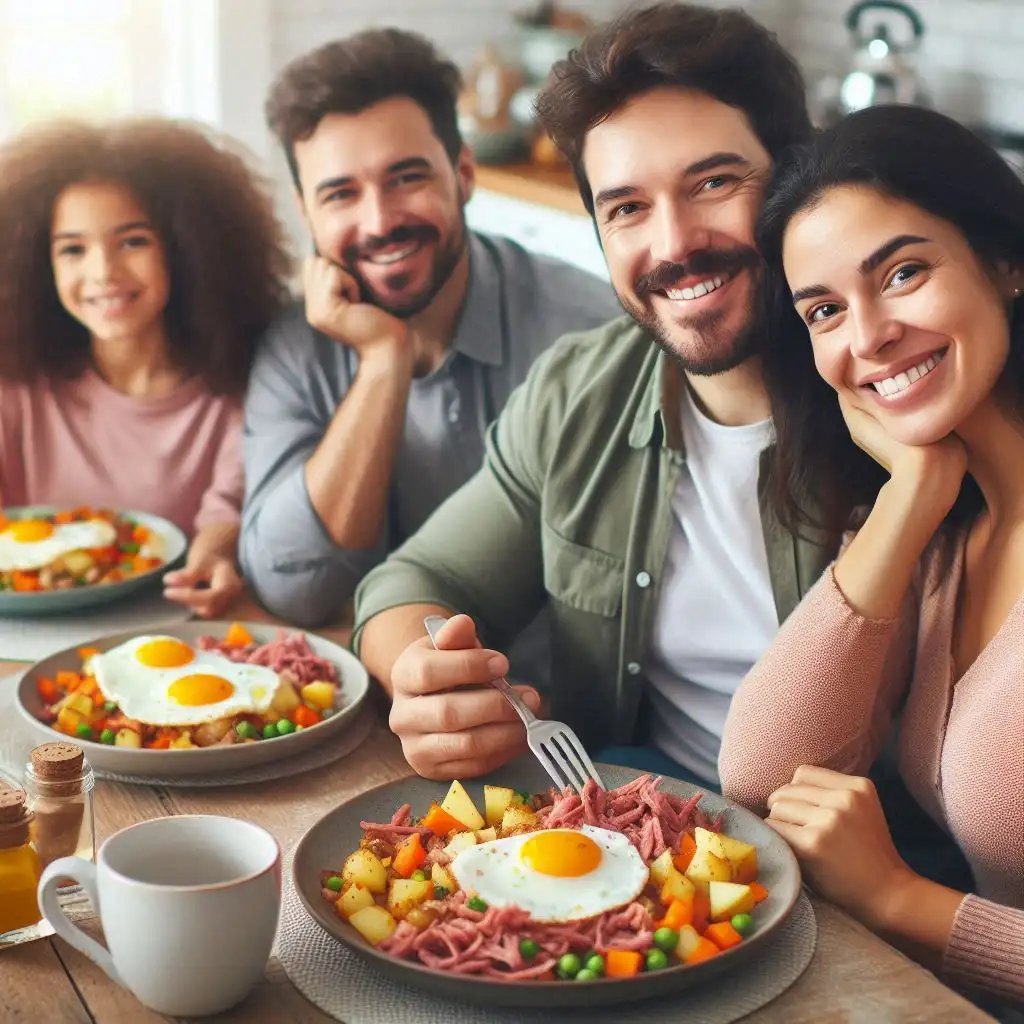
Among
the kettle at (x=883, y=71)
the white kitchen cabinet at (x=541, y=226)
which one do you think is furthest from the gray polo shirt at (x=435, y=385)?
the kettle at (x=883, y=71)

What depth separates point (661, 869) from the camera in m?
1.21

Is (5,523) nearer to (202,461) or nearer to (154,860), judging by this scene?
(202,461)

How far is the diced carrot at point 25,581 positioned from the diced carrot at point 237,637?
328 millimetres

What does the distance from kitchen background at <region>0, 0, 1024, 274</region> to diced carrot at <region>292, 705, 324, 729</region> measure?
230 centimetres

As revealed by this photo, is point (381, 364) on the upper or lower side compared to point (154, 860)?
upper

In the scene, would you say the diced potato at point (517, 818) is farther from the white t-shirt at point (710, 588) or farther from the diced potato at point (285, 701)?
the white t-shirt at point (710, 588)

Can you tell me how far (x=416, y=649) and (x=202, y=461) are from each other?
87cm

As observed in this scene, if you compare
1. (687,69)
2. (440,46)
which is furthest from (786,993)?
(440,46)

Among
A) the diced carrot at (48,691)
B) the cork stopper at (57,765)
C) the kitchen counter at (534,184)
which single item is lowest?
the diced carrot at (48,691)

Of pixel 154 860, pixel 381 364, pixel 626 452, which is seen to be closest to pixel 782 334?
pixel 626 452

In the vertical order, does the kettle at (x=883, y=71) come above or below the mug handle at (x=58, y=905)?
above

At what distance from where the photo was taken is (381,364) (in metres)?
2.09

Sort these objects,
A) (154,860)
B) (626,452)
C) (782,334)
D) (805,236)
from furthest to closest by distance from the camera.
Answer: (626,452) < (782,334) < (805,236) < (154,860)

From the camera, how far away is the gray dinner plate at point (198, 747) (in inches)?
56.3
